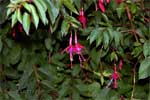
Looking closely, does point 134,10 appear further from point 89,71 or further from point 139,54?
point 89,71

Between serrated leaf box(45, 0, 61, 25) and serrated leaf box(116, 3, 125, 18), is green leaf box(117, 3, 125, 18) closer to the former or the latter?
serrated leaf box(116, 3, 125, 18)

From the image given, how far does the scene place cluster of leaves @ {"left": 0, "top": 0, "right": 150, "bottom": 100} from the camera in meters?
1.35

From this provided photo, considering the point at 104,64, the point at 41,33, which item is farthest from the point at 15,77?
the point at 104,64

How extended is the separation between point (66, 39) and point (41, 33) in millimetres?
107

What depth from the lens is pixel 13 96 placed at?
139 cm

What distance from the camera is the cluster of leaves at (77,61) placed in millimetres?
1348

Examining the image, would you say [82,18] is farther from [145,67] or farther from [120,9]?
[145,67]

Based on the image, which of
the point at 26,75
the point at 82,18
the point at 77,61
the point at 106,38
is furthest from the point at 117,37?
the point at 26,75

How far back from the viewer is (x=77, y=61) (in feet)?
4.77

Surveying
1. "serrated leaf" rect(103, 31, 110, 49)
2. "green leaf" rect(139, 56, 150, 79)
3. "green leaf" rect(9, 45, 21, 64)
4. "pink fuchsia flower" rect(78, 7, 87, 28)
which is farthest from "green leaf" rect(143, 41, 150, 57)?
"green leaf" rect(9, 45, 21, 64)

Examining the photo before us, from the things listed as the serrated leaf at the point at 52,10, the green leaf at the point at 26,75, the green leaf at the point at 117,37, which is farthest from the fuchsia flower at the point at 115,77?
the serrated leaf at the point at 52,10

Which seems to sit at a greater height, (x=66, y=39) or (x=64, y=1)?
(x=64, y=1)

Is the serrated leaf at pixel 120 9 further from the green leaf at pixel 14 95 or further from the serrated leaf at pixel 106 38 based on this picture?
the green leaf at pixel 14 95

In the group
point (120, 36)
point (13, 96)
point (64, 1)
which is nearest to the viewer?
point (64, 1)
